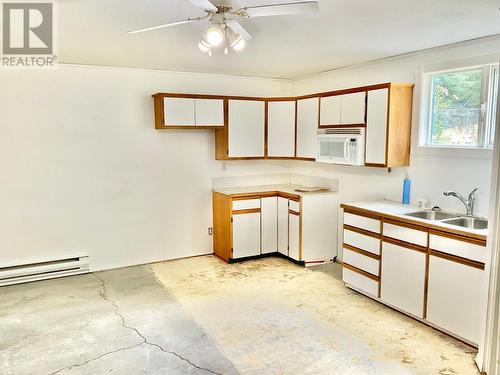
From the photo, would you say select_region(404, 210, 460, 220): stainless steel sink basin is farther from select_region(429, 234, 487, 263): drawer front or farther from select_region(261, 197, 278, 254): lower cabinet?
select_region(261, 197, 278, 254): lower cabinet

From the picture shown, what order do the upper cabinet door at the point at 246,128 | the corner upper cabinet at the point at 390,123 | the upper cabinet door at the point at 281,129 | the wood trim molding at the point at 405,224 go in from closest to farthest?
the wood trim molding at the point at 405,224
the corner upper cabinet at the point at 390,123
the upper cabinet door at the point at 246,128
the upper cabinet door at the point at 281,129

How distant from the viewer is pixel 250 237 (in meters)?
5.11

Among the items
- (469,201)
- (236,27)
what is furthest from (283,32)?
(469,201)

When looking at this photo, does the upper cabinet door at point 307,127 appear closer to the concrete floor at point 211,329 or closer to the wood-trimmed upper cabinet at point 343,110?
the wood-trimmed upper cabinet at point 343,110

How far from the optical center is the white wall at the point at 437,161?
3.41 metres

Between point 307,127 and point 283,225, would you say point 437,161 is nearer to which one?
point 307,127

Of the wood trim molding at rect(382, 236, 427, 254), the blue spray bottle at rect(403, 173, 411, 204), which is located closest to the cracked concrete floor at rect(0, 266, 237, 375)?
the wood trim molding at rect(382, 236, 427, 254)

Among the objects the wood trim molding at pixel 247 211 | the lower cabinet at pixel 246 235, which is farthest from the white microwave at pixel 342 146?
the lower cabinet at pixel 246 235

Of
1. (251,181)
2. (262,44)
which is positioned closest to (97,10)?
(262,44)

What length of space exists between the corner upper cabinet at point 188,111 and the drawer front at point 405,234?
2.45 metres

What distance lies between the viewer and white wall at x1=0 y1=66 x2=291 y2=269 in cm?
433

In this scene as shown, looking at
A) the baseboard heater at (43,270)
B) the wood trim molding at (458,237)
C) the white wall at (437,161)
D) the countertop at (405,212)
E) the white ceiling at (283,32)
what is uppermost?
the white ceiling at (283,32)

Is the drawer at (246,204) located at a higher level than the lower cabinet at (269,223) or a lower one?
higher

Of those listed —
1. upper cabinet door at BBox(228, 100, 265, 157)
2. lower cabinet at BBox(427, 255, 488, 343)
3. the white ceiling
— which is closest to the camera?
the white ceiling
